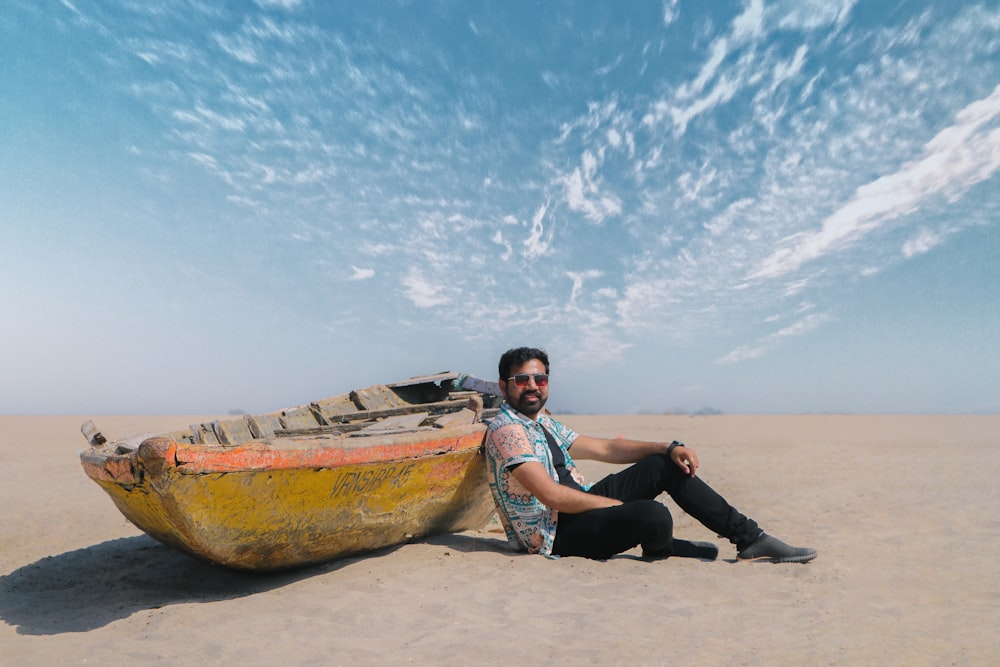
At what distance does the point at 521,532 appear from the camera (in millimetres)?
4121

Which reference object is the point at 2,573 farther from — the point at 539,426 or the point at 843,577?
the point at 843,577

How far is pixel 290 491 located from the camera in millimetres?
3627

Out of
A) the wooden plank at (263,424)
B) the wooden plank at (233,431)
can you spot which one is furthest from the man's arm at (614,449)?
the wooden plank at (233,431)

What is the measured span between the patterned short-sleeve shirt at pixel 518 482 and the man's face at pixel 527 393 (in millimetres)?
62

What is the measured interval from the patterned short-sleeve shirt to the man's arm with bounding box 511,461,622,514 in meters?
0.06

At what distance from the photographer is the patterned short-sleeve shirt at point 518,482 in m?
3.93

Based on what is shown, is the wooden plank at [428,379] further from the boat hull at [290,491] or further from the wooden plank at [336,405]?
the boat hull at [290,491]

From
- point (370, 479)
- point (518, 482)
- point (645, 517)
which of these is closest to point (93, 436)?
point (370, 479)

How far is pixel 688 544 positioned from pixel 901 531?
2.65m

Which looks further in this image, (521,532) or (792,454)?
(792,454)

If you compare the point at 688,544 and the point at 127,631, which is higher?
the point at 688,544

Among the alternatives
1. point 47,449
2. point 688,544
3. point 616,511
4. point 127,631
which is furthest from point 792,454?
point 47,449

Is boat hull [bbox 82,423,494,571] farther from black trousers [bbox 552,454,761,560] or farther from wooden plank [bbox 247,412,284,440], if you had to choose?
wooden plank [bbox 247,412,284,440]

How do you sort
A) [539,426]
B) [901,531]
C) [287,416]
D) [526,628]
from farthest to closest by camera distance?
1. [287,416]
2. [901,531]
3. [539,426]
4. [526,628]
